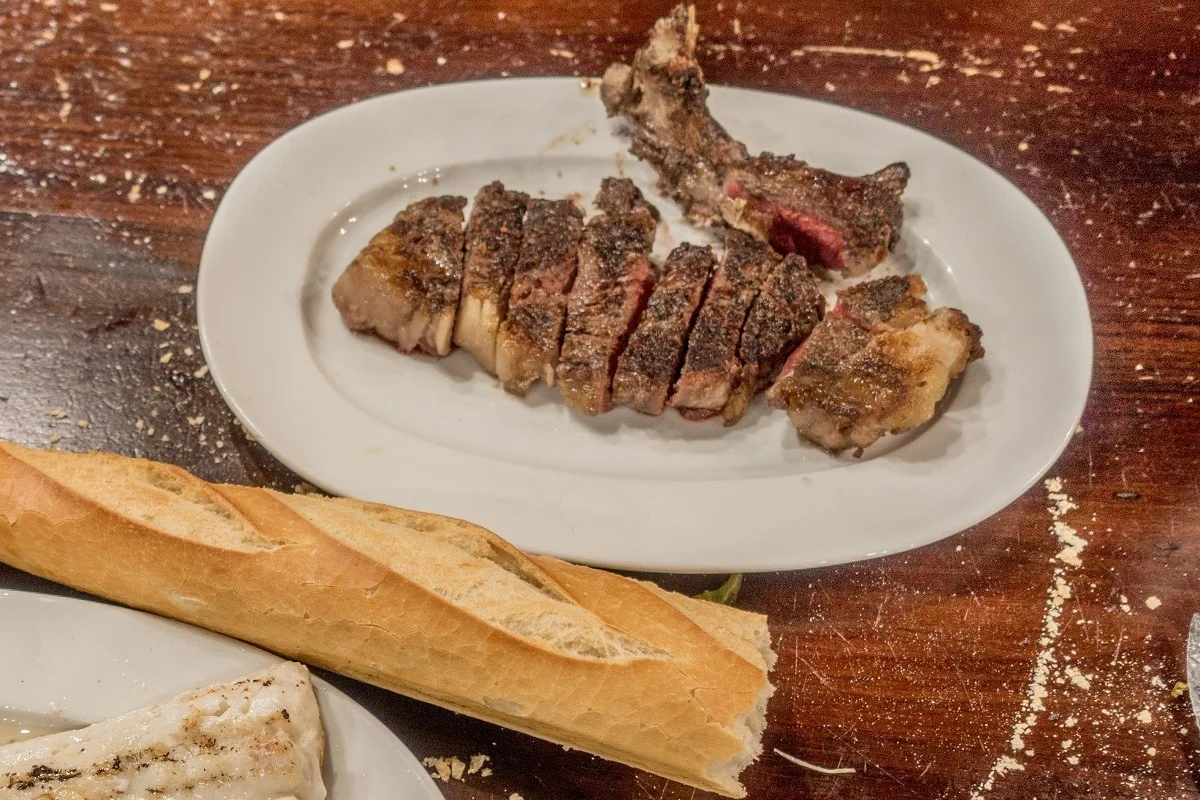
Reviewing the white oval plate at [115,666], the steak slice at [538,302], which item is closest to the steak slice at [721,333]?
the steak slice at [538,302]

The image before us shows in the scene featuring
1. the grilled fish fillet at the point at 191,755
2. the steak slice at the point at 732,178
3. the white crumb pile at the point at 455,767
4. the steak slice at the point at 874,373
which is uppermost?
the steak slice at the point at 732,178

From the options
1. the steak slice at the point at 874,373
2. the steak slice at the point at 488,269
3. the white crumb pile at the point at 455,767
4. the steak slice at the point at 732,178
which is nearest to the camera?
the white crumb pile at the point at 455,767

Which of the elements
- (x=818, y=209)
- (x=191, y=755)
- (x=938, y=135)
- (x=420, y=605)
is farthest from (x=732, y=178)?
(x=191, y=755)

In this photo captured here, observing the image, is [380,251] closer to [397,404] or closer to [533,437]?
[397,404]

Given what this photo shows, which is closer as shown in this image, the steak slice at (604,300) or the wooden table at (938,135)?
the wooden table at (938,135)

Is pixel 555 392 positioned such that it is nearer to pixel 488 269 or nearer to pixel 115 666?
pixel 488 269

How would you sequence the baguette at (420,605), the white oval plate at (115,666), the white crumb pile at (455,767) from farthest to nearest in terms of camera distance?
the white crumb pile at (455,767), the white oval plate at (115,666), the baguette at (420,605)

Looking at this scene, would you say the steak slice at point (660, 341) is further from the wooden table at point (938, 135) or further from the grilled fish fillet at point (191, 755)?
the grilled fish fillet at point (191, 755)
